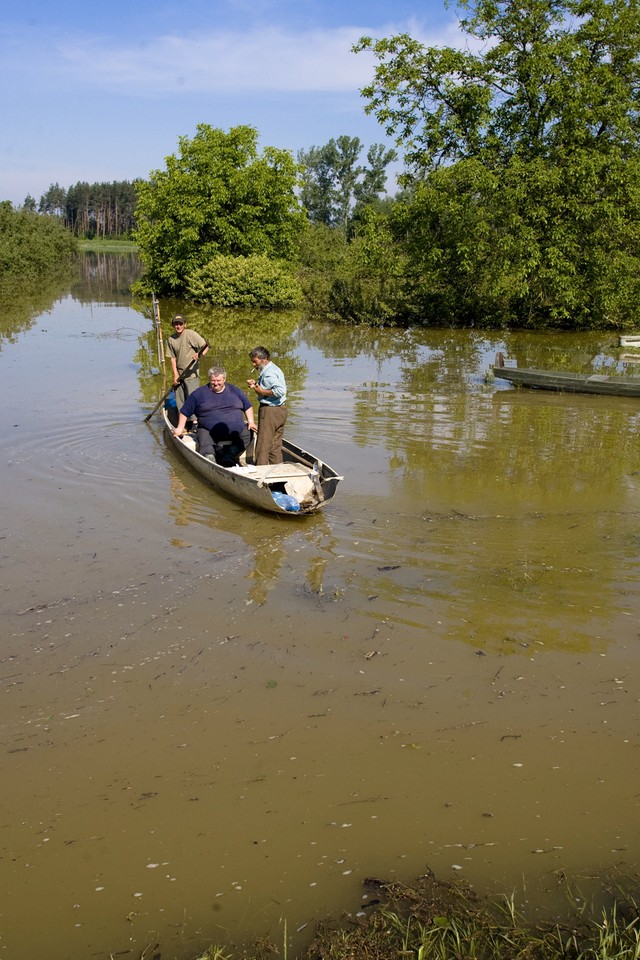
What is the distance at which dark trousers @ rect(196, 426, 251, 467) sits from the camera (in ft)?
35.5

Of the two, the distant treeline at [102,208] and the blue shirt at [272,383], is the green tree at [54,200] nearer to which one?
the distant treeline at [102,208]

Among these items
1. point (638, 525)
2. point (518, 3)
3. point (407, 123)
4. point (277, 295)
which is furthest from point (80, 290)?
point (638, 525)

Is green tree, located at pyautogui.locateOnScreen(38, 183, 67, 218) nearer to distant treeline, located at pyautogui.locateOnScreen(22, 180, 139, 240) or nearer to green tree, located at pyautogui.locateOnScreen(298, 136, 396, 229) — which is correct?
distant treeline, located at pyautogui.locateOnScreen(22, 180, 139, 240)

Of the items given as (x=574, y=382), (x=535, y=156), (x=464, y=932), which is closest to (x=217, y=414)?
(x=464, y=932)

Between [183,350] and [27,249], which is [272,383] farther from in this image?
[27,249]

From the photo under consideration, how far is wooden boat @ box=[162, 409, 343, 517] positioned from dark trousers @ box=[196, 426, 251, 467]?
39 cm

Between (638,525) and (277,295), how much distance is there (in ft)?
97.9

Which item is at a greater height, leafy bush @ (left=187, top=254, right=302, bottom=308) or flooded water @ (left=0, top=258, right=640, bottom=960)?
leafy bush @ (left=187, top=254, right=302, bottom=308)

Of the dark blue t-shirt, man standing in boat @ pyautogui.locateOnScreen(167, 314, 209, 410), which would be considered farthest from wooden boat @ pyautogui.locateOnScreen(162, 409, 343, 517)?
man standing in boat @ pyautogui.locateOnScreen(167, 314, 209, 410)

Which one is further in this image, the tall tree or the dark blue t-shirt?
the tall tree

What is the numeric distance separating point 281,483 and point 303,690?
13.9 ft

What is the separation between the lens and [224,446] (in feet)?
Answer: 36.3

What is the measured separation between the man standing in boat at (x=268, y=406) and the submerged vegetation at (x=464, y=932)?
6.76 metres

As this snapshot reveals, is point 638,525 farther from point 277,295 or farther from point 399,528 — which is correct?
point 277,295
